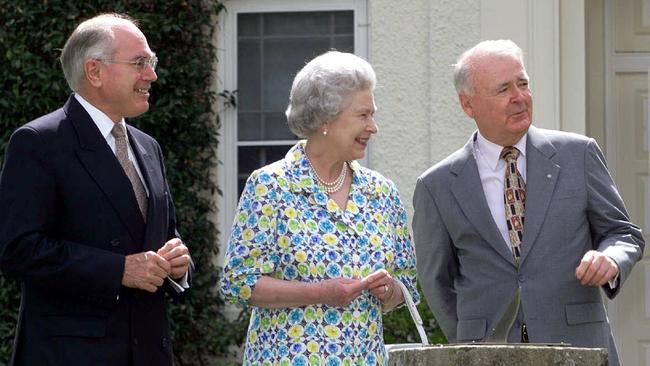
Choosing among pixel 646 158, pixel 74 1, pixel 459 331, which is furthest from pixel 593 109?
pixel 459 331

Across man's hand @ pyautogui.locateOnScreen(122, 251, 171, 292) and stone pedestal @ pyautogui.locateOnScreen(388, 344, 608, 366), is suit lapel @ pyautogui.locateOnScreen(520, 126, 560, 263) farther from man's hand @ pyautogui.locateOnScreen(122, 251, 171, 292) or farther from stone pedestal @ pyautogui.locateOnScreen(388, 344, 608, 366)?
man's hand @ pyautogui.locateOnScreen(122, 251, 171, 292)

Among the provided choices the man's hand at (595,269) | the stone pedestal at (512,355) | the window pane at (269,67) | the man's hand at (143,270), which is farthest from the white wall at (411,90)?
the stone pedestal at (512,355)

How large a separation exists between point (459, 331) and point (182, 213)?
3.96 meters

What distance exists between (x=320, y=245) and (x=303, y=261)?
8 cm

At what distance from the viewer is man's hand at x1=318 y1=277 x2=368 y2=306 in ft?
16.5

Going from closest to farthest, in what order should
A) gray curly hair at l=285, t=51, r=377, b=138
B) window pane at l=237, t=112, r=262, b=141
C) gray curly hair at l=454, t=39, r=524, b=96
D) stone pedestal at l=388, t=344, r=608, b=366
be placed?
1. stone pedestal at l=388, t=344, r=608, b=366
2. gray curly hair at l=285, t=51, r=377, b=138
3. gray curly hair at l=454, t=39, r=524, b=96
4. window pane at l=237, t=112, r=262, b=141

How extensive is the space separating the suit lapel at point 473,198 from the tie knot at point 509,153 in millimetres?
113

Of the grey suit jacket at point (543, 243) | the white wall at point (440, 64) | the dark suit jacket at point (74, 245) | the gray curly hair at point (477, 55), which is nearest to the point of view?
the dark suit jacket at point (74, 245)

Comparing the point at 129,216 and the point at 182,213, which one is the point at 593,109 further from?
the point at 129,216

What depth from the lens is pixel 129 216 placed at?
5156 mm

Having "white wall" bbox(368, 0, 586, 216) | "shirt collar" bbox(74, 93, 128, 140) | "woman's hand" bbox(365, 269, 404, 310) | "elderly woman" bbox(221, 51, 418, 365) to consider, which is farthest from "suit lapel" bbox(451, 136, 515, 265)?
"white wall" bbox(368, 0, 586, 216)

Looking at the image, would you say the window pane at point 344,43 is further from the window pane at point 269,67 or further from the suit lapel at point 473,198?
the suit lapel at point 473,198

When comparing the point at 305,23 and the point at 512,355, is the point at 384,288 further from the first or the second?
the point at 305,23

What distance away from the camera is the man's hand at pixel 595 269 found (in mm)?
5121
